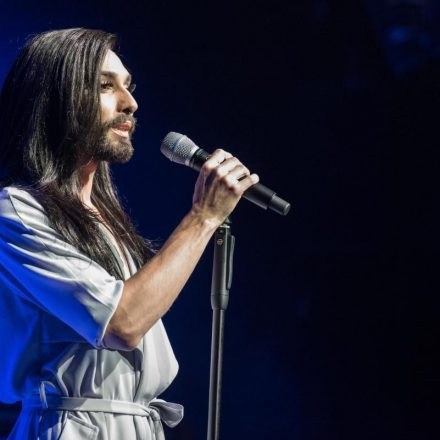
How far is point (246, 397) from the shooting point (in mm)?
2965

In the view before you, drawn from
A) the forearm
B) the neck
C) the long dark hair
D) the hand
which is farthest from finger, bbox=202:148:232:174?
the neck

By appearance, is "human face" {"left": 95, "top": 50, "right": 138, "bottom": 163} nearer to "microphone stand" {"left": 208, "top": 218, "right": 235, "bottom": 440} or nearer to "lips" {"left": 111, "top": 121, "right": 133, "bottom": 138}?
"lips" {"left": 111, "top": 121, "right": 133, "bottom": 138}

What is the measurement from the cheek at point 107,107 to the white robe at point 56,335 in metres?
0.33

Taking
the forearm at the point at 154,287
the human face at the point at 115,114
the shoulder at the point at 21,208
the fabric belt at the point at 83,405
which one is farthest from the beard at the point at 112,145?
the fabric belt at the point at 83,405

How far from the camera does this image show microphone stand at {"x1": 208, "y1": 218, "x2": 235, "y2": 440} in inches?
59.4

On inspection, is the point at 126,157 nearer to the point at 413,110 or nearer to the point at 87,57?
the point at 87,57

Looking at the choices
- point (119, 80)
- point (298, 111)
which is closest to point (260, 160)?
point (298, 111)

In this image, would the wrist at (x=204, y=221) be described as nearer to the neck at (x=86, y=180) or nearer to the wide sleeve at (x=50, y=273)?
the wide sleeve at (x=50, y=273)

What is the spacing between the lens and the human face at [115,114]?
1.80 meters

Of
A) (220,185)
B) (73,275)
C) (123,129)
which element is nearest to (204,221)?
(220,185)

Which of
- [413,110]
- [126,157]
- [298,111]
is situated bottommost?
[126,157]

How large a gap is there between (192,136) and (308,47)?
61cm

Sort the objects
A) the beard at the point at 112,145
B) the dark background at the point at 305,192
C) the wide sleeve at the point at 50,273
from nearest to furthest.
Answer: the wide sleeve at the point at 50,273, the beard at the point at 112,145, the dark background at the point at 305,192

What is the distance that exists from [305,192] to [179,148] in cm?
139
